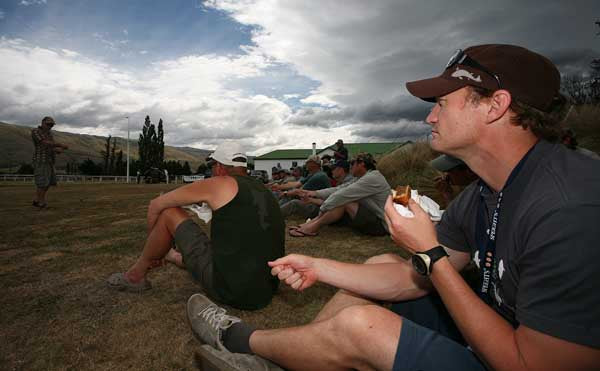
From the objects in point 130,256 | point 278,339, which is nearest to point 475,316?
point 278,339

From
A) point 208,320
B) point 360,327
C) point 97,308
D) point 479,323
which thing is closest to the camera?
point 479,323

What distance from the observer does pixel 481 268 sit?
5.00 ft

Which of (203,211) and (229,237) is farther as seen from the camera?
(203,211)

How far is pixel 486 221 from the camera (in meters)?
1.59

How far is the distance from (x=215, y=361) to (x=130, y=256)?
331 centimetres

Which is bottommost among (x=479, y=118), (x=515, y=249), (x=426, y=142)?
(x=515, y=249)

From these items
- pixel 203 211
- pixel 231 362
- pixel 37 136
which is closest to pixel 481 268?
pixel 231 362

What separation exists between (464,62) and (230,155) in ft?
Result: 6.76

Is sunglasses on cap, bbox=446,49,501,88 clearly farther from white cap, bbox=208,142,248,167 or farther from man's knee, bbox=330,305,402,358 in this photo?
white cap, bbox=208,142,248,167

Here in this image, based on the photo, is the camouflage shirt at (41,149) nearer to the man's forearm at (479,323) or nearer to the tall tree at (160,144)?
the man's forearm at (479,323)

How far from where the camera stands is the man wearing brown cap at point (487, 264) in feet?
3.36

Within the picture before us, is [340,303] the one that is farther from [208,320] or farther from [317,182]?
[317,182]

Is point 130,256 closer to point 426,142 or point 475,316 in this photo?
point 475,316

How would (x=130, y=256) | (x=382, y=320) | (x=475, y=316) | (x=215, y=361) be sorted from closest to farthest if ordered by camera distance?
(x=475, y=316), (x=382, y=320), (x=215, y=361), (x=130, y=256)
